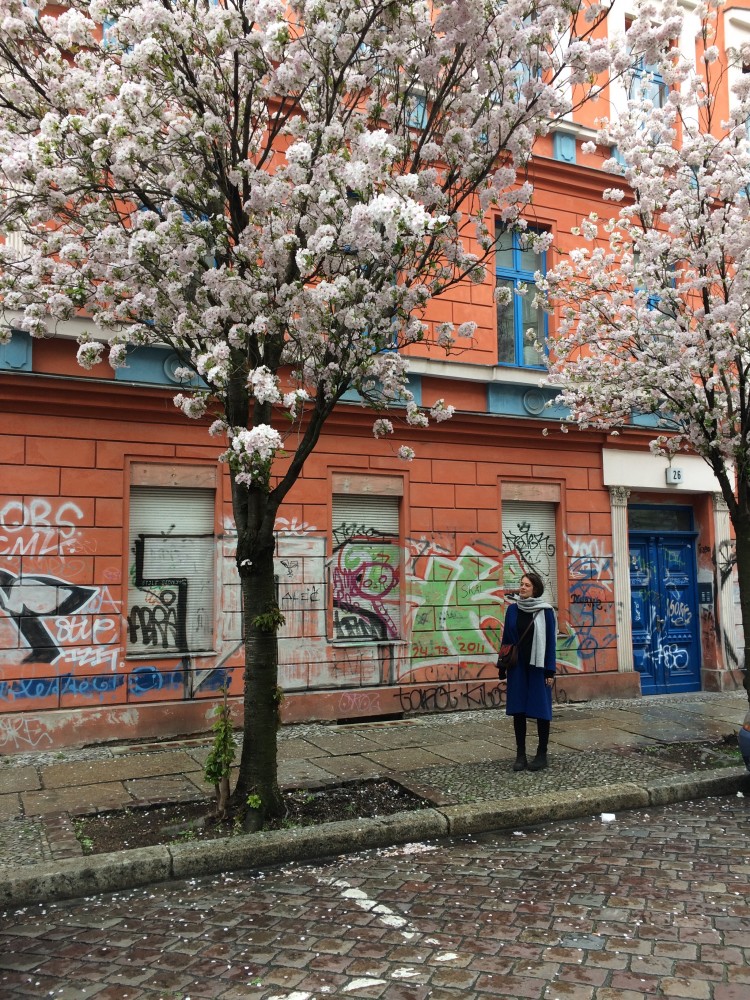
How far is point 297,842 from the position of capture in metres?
5.73

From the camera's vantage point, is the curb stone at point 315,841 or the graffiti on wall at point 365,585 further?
the graffiti on wall at point 365,585

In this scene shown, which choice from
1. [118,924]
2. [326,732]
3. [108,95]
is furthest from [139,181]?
[326,732]

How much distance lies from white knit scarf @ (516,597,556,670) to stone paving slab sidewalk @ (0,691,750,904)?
1.04m

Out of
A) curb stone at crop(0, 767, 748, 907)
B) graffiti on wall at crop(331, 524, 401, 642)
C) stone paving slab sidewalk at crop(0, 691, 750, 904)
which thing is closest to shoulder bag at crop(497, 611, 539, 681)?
stone paving slab sidewalk at crop(0, 691, 750, 904)

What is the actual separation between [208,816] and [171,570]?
163 inches

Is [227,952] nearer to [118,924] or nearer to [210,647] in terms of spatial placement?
[118,924]


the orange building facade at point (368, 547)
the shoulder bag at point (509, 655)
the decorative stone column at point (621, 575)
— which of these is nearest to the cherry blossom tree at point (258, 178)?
the shoulder bag at point (509, 655)

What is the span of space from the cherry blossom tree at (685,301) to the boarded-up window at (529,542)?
2.33m

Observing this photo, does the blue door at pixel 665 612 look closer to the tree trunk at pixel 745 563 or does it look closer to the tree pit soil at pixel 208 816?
the tree trunk at pixel 745 563

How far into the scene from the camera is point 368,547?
10914 mm

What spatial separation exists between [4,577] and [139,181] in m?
4.49

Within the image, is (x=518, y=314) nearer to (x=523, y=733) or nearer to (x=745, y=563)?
(x=745, y=563)

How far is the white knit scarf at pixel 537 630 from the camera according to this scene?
7.61m

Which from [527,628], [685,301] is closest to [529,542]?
[685,301]
